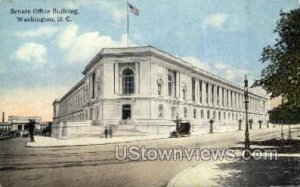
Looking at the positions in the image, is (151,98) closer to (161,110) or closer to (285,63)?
(161,110)

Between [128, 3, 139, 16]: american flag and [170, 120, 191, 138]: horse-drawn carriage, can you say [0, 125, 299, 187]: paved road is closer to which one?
[170, 120, 191, 138]: horse-drawn carriage

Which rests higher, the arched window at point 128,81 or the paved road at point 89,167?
the arched window at point 128,81

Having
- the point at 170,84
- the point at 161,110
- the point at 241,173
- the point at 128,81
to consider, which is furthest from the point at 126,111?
the point at 241,173

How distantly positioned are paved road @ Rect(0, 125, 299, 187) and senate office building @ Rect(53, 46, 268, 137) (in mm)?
1278

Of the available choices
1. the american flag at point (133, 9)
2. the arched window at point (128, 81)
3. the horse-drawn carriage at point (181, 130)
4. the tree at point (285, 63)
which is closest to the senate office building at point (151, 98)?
the arched window at point (128, 81)

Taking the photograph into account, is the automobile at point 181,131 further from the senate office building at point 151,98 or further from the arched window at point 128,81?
the arched window at point 128,81

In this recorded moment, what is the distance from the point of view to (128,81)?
13055 mm

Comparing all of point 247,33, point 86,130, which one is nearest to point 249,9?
point 247,33

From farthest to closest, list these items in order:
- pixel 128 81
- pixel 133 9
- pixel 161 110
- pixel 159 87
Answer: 1. pixel 128 81
2. pixel 159 87
3. pixel 161 110
4. pixel 133 9

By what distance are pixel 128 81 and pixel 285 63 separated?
4477mm

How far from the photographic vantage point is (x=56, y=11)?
8.75m

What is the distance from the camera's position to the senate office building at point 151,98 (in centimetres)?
1173

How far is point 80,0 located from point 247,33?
3.22m

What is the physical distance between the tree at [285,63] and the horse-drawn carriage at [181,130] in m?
1.84
